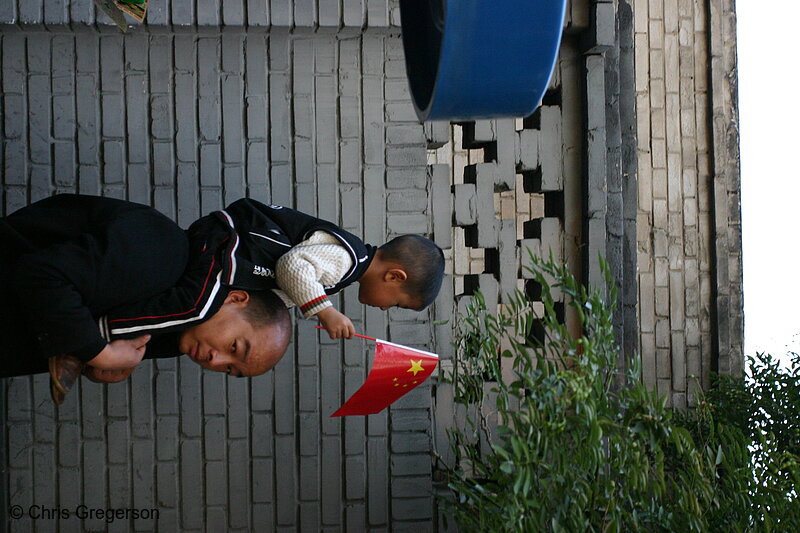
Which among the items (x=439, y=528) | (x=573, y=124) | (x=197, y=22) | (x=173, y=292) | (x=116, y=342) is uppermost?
(x=197, y=22)

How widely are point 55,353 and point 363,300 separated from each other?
1.16 m

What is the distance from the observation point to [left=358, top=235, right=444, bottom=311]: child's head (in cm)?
291

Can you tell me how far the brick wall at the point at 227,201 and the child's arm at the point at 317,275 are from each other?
107 cm

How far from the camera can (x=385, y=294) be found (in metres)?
2.93

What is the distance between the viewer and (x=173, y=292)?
2.42 metres

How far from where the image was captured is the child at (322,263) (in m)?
2.60

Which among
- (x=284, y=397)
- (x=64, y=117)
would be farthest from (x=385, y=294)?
(x=64, y=117)

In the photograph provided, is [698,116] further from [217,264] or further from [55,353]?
[55,353]

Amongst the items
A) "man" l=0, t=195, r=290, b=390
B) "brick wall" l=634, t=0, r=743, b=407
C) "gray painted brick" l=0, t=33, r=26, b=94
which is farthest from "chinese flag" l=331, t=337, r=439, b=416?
"brick wall" l=634, t=0, r=743, b=407

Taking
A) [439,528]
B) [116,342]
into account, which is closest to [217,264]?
[116,342]

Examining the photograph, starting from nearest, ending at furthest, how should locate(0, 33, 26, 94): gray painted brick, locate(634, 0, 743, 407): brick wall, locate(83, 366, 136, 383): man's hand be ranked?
1. locate(83, 366, 136, 383): man's hand
2. locate(0, 33, 26, 94): gray painted brick
3. locate(634, 0, 743, 407): brick wall

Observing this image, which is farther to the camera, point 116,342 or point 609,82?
point 609,82

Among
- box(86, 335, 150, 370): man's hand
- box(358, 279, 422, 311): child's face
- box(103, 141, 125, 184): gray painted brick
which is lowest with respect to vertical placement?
box(86, 335, 150, 370): man's hand

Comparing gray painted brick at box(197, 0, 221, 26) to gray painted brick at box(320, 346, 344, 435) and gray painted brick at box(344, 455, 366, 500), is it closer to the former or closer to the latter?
gray painted brick at box(320, 346, 344, 435)
